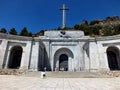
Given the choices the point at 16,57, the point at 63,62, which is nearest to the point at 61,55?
the point at 63,62

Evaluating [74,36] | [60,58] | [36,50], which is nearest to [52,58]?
[60,58]

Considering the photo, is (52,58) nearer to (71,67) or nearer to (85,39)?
(71,67)

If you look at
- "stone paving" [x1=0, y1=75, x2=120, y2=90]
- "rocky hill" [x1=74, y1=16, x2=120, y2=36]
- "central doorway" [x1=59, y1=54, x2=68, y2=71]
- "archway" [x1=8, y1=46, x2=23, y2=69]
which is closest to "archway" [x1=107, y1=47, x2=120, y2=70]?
"central doorway" [x1=59, y1=54, x2=68, y2=71]

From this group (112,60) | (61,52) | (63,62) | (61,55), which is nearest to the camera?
(112,60)

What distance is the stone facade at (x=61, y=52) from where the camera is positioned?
23797mm

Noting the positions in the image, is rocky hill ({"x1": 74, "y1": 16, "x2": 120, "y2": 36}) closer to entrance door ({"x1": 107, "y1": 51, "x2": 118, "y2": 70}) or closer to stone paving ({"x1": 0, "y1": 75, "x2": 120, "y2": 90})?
entrance door ({"x1": 107, "y1": 51, "x2": 118, "y2": 70})

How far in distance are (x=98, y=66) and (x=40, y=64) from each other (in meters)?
11.3

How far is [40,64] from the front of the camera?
25688 mm

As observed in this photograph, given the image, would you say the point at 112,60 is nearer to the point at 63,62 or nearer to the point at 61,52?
the point at 63,62

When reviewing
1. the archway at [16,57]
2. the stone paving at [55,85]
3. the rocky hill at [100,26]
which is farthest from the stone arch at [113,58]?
the rocky hill at [100,26]

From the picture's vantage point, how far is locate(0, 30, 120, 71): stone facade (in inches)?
937

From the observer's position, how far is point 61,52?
28.7 meters

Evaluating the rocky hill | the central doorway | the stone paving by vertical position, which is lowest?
the stone paving

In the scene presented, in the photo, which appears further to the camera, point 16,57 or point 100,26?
point 100,26
